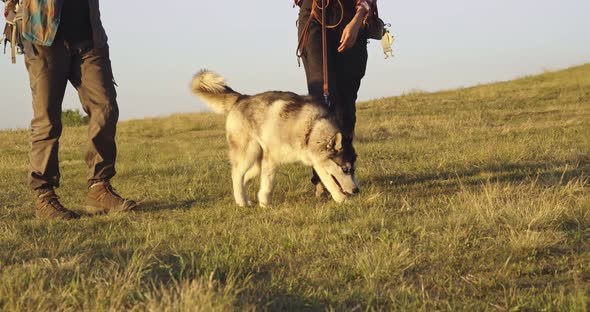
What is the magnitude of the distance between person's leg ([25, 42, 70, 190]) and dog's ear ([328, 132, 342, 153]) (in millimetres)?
2298

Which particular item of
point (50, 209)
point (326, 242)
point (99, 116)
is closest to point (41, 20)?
point (99, 116)

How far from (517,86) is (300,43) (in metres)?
18.5

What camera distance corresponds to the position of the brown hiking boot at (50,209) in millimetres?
5266

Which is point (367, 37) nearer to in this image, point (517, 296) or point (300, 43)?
point (300, 43)

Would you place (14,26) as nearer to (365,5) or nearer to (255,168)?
(255,168)

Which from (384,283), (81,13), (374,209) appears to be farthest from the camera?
(81,13)

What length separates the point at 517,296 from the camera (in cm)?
287

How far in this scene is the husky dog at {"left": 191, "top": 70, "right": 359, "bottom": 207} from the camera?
5555 millimetres

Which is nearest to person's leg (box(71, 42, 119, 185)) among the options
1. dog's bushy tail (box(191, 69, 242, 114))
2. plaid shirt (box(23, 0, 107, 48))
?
plaid shirt (box(23, 0, 107, 48))

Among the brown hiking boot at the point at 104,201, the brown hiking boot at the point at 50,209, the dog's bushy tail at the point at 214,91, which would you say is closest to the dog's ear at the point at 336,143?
the dog's bushy tail at the point at 214,91

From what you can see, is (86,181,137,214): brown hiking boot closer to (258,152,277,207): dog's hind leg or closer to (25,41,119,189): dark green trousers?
(25,41,119,189): dark green trousers

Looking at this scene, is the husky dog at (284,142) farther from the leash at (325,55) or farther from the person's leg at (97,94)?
the person's leg at (97,94)

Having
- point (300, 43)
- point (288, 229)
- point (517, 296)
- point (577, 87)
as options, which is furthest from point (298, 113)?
point (577, 87)

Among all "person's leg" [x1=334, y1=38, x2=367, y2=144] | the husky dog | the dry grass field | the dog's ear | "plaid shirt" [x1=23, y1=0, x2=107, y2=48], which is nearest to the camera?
the dry grass field
